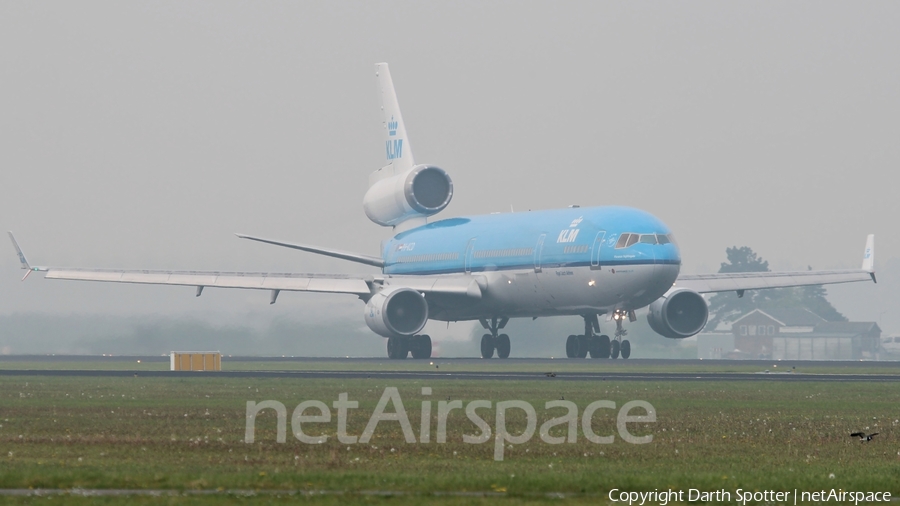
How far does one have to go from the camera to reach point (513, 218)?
5812 centimetres

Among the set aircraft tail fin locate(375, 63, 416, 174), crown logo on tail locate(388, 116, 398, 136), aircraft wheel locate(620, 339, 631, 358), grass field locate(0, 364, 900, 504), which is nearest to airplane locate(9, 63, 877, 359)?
aircraft wheel locate(620, 339, 631, 358)

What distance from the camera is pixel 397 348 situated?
57500 millimetres

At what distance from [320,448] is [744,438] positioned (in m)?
6.38

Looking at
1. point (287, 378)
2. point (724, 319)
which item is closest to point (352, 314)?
point (287, 378)

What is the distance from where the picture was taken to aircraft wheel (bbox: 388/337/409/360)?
2258 inches

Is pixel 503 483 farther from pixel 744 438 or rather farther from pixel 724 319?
pixel 724 319

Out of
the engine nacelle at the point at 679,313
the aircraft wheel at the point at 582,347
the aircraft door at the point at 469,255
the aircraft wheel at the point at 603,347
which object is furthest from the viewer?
the aircraft door at the point at 469,255

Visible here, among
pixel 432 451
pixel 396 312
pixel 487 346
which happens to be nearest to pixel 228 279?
pixel 396 312

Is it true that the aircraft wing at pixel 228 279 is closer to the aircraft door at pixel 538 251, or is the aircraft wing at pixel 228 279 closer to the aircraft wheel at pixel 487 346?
the aircraft wheel at pixel 487 346

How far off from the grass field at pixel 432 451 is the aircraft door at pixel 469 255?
27708mm

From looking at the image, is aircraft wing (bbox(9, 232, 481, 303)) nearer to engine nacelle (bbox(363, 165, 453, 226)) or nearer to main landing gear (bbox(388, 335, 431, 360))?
main landing gear (bbox(388, 335, 431, 360))

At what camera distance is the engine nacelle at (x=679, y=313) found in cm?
5641

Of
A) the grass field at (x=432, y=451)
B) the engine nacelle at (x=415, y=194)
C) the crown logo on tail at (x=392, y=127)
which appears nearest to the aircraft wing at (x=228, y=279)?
the engine nacelle at (x=415, y=194)

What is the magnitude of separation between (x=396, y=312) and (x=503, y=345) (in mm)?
6879
